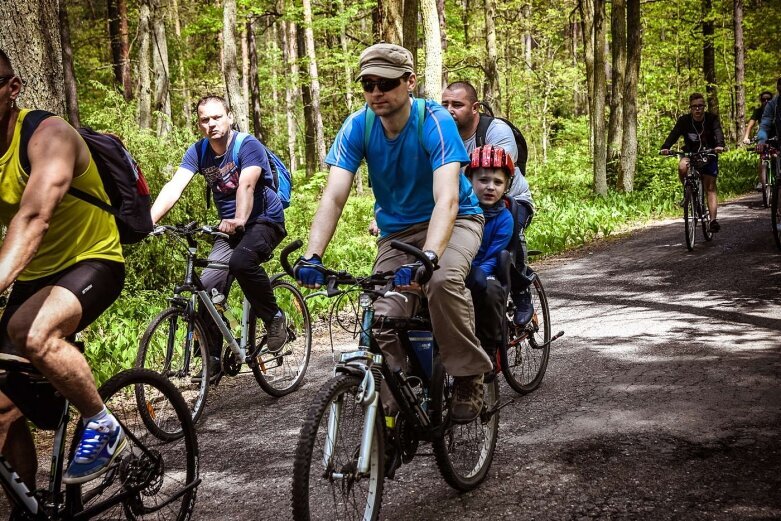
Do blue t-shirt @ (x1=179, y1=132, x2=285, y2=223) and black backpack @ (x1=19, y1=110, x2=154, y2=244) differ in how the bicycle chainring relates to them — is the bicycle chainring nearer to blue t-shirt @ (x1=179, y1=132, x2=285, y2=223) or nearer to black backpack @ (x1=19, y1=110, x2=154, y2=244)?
blue t-shirt @ (x1=179, y1=132, x2=285, y2=223)

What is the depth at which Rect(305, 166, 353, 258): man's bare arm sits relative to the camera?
12.1ft

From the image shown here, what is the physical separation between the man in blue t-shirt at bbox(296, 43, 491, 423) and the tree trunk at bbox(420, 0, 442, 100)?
9.06m

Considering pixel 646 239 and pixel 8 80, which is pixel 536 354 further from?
pixel 646 239

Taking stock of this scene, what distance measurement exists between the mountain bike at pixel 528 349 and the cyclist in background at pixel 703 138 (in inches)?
280

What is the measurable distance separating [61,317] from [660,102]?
33.2 metres

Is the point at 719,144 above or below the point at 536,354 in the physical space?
above

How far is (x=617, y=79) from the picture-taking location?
20.3 meters

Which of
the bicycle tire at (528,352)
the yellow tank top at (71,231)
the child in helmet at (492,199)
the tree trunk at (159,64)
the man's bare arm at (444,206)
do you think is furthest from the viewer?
the tree trunk at (159,64)

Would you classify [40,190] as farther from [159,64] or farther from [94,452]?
[159,64]

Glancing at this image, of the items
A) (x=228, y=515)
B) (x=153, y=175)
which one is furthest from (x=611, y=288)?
(x=228, y=515)

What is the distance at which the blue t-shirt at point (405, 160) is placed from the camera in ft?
12.3

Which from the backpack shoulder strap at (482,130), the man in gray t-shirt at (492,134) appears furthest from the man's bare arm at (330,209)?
the backpack shoulder strap at (482,130)

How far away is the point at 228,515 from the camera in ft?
13.1

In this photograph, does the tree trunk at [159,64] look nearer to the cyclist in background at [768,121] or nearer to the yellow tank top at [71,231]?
the cyclist in background at [768,121]
